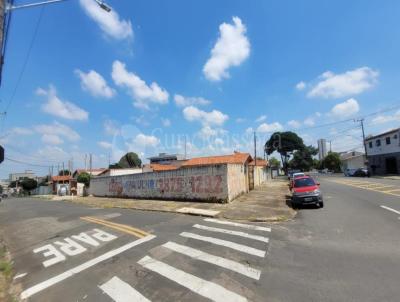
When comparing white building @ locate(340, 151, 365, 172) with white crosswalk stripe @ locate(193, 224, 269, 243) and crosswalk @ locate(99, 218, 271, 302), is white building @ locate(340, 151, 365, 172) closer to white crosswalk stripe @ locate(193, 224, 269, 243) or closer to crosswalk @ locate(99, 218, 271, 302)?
white crosswalk stripe @ locate(193, 224, 269, 243)

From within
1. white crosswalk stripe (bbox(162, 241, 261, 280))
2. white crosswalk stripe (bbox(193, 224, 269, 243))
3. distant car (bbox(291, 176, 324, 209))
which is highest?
distant car (bbox(291, 176, 324, 209))

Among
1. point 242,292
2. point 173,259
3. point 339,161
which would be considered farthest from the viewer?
point 339,161

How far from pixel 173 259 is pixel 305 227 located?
5533mm

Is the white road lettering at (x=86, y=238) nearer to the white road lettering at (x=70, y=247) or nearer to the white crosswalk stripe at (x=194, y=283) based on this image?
the white road lettering at (x=70, y=247)

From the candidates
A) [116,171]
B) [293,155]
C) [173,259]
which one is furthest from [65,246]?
[293,155]

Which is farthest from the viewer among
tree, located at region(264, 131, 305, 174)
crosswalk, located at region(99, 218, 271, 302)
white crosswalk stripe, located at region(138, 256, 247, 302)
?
tree, located at region(264, 131, 305, 174)

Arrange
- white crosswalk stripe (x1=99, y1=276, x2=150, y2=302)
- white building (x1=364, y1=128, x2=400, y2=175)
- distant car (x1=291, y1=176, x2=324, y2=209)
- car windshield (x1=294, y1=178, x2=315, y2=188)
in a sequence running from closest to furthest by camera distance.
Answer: white crosswalk stripe (x1=99, y1=276, x2=150, y2=302)
distant car (x1=291, y1=176, x2=324, y2=209)
car windshield (x1=294, y1=178, x2=315, y2=188)
white building (x1=364, y1=128, x2=400, y2=175)

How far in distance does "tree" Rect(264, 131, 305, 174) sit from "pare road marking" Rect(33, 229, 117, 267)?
6538cm

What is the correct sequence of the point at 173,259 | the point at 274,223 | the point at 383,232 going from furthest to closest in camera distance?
1. the point at 274,223
2. the point at 383,232
3. the point at 173,259

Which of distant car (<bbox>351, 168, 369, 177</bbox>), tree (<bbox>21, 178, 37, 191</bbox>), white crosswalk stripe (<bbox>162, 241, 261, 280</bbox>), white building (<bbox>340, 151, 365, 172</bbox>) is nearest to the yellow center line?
white crosswalk stripe (<bbox>162, 241, 261, 280</bbox>)

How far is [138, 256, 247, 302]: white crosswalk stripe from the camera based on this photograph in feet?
14.6

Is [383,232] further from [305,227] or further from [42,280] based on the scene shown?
[42,280]

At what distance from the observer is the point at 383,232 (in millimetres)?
8203

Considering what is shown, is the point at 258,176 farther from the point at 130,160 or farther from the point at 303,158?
the point at 130,160
